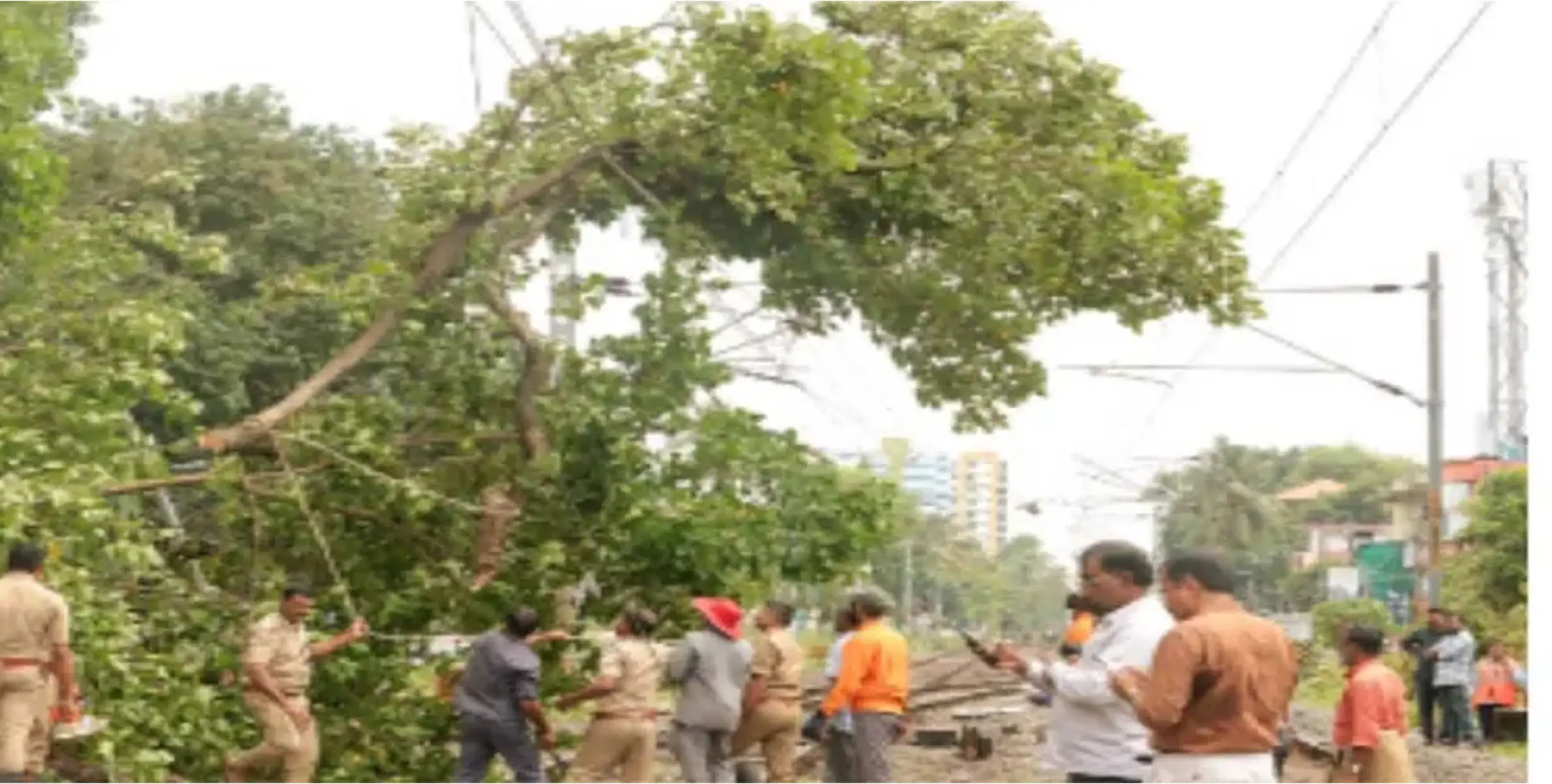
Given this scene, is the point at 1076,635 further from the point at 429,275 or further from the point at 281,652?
the point at 429,275

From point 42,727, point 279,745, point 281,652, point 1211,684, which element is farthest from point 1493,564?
point 1211,684

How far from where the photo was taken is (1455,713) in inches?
933

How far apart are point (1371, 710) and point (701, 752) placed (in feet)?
13.2

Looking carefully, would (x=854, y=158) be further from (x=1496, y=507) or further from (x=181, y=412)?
(x=1496, y=507)

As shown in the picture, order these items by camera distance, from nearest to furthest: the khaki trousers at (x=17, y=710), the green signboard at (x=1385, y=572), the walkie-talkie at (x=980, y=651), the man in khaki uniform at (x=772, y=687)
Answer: the walkie-talkie at (x=980, y=651)
the khaki trousers at (x=17, y=710)
the man in khaki uniform at (x=772, y=687)
the green signboard at (x=1385, y=572)

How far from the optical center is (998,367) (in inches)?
707

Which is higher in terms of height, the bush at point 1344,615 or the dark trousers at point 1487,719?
the bush at point 1344,615

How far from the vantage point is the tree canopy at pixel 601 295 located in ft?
50.9

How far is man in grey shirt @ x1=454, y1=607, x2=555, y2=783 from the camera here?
13367 mm

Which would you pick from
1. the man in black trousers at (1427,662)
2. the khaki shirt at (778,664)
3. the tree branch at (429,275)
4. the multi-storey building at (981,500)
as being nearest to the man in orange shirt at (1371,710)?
the khaki shirt at (778,664)

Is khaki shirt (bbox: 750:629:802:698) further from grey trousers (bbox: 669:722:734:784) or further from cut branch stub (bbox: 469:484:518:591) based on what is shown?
cut branch stub (bbox: 469:484:518:591)

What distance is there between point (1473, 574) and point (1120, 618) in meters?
34.7

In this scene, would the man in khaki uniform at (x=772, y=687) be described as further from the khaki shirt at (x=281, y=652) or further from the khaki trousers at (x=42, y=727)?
the khaki trousers at (x=42, y=727)

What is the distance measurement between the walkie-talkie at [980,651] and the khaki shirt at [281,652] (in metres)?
4.98
